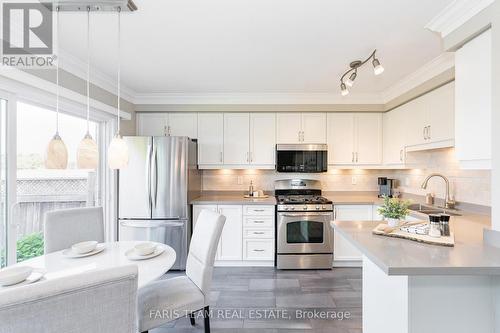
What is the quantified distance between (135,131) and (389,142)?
12.1ft

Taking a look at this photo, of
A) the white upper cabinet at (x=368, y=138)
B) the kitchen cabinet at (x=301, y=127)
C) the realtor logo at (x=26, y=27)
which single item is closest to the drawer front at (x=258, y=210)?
the kitchen cabinet at (x=301, y=127)

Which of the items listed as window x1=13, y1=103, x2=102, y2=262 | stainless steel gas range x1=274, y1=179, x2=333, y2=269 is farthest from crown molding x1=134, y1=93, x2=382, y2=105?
stainless steel gas range x1=274, y1=179, x2=333, y2=269

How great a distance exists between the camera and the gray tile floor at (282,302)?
2178mm

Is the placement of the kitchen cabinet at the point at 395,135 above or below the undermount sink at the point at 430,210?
above

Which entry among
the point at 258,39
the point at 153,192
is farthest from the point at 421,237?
the point at 153,192

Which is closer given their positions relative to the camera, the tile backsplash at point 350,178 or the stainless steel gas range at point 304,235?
the tile backsplash at point 350,178

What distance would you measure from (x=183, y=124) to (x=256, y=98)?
1.15m

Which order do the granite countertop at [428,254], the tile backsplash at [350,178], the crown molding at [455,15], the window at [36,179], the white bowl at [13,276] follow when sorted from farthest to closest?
1. the tile backsplash at [350,178]
2. the window at [36,179]
3. the crown molding at [455,15]
4. the white bowl at [13,276]
5. the granite countertop at [428,254]

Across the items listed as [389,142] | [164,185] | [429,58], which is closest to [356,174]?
[389,142]

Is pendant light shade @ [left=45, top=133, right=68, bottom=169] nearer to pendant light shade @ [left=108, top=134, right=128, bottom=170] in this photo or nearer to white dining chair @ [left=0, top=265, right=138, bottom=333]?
pendant light shade @ [left=108, top=134, right=128, bottom=170]

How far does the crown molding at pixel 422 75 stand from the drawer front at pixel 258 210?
224 cm

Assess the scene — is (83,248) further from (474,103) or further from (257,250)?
(474,103)

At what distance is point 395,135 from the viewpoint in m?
3.37

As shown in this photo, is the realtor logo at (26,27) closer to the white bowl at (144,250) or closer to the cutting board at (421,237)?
the white bowl at (144,250)
